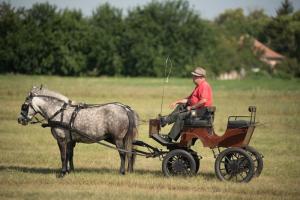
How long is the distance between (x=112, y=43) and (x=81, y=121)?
71.0m

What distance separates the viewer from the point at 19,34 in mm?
80500

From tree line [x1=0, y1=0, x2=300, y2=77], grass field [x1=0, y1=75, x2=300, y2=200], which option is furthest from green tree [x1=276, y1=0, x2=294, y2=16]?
grass field [x1=0, y1=75, x2=300, y2=200]

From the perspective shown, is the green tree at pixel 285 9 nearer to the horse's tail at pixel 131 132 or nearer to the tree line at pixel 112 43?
the tree line at pixel 112 43

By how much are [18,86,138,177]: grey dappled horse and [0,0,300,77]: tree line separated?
6295cm

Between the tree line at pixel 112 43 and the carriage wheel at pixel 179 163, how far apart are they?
64.4m

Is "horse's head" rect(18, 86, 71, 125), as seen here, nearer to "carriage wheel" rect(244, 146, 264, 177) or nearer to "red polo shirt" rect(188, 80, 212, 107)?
"red polo shirt" rect(188, 80, 212, 107)

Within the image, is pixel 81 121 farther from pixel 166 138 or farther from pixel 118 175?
pixel 166 138

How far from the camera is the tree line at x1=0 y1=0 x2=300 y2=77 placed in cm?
8094

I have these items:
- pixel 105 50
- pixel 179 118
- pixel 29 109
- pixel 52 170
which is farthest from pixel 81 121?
pixel 105 50

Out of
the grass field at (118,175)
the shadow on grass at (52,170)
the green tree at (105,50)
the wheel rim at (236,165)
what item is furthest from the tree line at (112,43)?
the wheel rim at (236,165)

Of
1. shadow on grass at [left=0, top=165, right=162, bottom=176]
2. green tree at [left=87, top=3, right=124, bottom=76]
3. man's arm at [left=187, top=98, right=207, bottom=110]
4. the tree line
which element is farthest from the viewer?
green tree at [left=87, top=3, right=124, bottom=76]

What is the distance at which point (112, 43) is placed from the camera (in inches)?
3396

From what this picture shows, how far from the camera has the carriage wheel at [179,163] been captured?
49.4 feet

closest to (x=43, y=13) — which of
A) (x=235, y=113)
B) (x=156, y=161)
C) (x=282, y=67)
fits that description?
(x=282, y=67)
